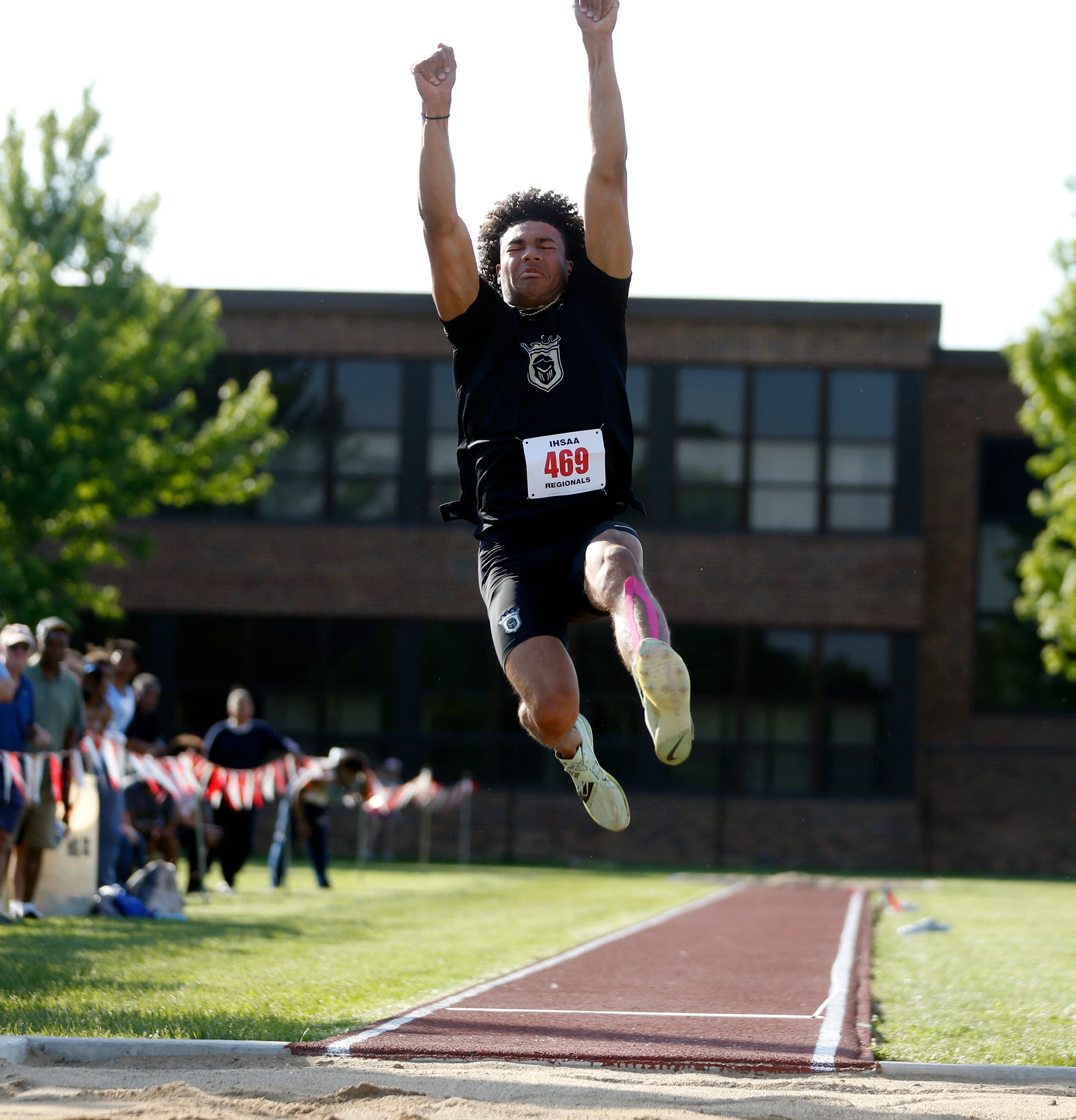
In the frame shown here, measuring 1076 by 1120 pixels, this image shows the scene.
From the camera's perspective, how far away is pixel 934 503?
28469 mm

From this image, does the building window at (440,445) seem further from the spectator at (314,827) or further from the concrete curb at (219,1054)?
the concrete curb at (219,1054)

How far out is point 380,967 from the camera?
28.6 feet

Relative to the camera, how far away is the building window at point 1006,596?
28547 mm

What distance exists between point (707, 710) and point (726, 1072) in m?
22.1

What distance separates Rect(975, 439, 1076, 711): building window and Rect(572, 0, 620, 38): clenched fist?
24.2 metres

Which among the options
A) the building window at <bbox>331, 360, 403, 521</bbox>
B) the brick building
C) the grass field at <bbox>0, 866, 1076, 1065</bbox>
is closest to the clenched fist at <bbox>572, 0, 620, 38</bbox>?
the grass field at <bbox>0, 866, 1076, 1065</bbox>

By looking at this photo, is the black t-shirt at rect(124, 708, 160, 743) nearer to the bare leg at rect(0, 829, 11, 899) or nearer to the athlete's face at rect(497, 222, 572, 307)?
the bare leg at rect(0, 829, 11, 899)

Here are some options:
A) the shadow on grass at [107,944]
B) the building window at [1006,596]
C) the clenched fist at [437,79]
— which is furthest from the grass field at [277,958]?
the building window at [1006,596]

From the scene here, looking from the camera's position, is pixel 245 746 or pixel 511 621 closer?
pixel 511 621

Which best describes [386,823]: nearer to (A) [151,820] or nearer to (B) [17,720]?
(A) [151,820]

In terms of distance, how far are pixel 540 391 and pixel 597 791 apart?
147 centimetres

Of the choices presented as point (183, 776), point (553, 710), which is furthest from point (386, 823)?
point (553, 710)

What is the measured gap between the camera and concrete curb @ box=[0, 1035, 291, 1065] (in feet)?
18.1

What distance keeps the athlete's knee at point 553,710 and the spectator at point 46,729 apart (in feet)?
21.8
